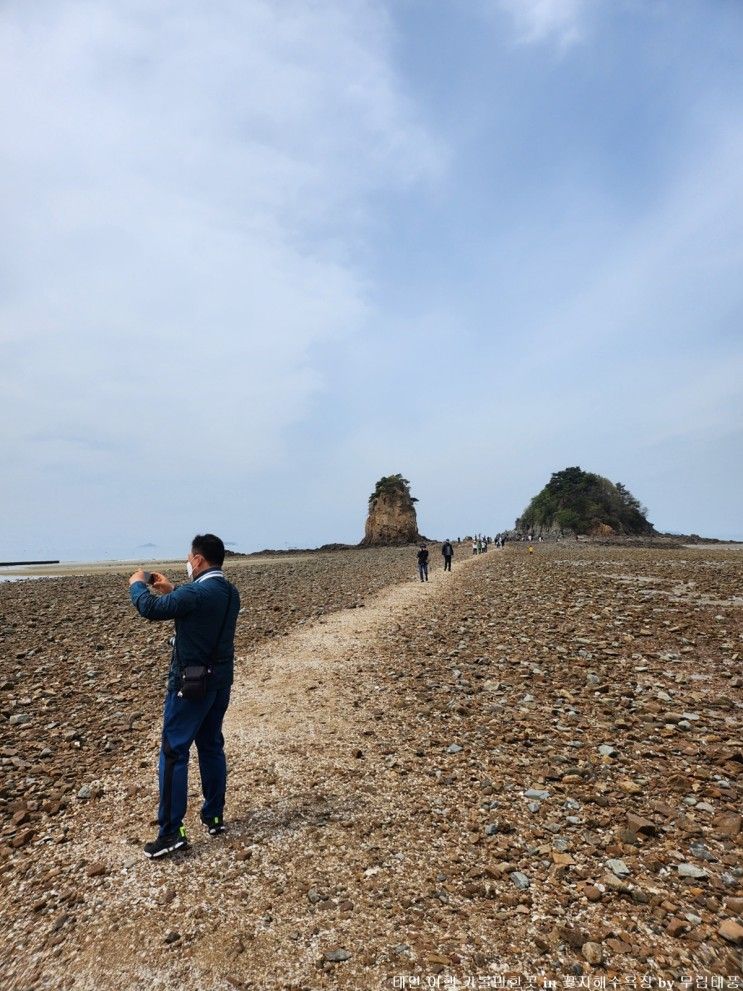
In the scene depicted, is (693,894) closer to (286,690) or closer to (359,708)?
(359,708)

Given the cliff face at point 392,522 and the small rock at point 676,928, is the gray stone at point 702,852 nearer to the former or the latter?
the small rock at point 676,928

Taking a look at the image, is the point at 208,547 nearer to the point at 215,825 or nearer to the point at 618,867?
the point at 215,825

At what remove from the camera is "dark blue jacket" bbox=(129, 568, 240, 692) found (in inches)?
222

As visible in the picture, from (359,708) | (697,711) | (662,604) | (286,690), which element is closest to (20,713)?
(286,690)

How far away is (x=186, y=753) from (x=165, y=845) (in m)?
0.97

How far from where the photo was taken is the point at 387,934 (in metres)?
4.30

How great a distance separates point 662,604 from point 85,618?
21.8 m

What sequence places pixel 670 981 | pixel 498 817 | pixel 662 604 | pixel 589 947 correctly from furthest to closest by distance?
pixel 662 604
pixel 498 817
pixel 589 947
pixel 670 981

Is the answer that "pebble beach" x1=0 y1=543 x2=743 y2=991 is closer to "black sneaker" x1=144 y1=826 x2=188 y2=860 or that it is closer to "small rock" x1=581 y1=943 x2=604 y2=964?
"small rock" x1=581 y1=943 x2=604 y2=964

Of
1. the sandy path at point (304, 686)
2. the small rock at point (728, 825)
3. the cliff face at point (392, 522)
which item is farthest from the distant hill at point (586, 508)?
the small rock at point (728, 825)

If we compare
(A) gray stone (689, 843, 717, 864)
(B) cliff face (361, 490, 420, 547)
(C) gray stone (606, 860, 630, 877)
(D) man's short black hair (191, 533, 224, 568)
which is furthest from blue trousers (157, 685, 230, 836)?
(B) cliff face (361, 490, 420, 547)

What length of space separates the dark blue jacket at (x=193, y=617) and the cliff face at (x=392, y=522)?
95.2 m

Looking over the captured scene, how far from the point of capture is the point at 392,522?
10344 cm

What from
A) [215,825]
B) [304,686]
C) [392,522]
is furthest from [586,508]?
[215,825]
